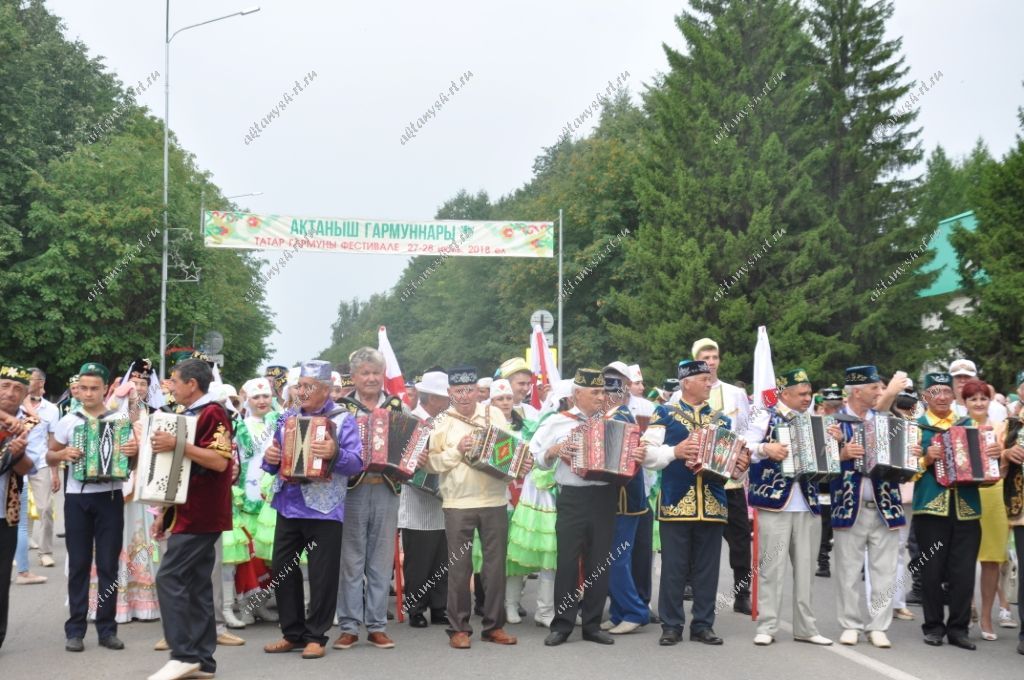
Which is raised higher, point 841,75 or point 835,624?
point 841,75

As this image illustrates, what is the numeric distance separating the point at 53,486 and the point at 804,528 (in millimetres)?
9688

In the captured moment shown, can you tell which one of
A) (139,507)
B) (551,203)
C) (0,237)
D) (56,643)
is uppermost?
(551,203)

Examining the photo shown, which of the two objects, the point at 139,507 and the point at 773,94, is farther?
the point at 773,94

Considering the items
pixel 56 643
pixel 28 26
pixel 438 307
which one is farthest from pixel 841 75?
pixel 438 307

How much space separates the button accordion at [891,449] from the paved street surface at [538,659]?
1.38 m

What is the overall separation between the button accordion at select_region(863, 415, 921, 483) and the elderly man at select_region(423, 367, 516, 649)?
9.51ft

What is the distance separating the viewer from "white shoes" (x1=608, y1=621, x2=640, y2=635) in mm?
9844

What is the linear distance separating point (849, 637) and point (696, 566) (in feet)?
4.27

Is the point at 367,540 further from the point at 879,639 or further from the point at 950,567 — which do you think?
the point at 950,567

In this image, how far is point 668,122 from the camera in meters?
41.3

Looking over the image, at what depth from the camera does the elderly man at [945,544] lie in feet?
30.9

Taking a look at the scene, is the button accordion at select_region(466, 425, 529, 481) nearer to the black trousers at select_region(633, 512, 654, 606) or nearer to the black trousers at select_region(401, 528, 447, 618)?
the black trousers at select_region(401, 528, 447, 618)

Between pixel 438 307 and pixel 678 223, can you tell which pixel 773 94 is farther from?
pixel 438 307

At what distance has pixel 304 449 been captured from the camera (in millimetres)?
8430
